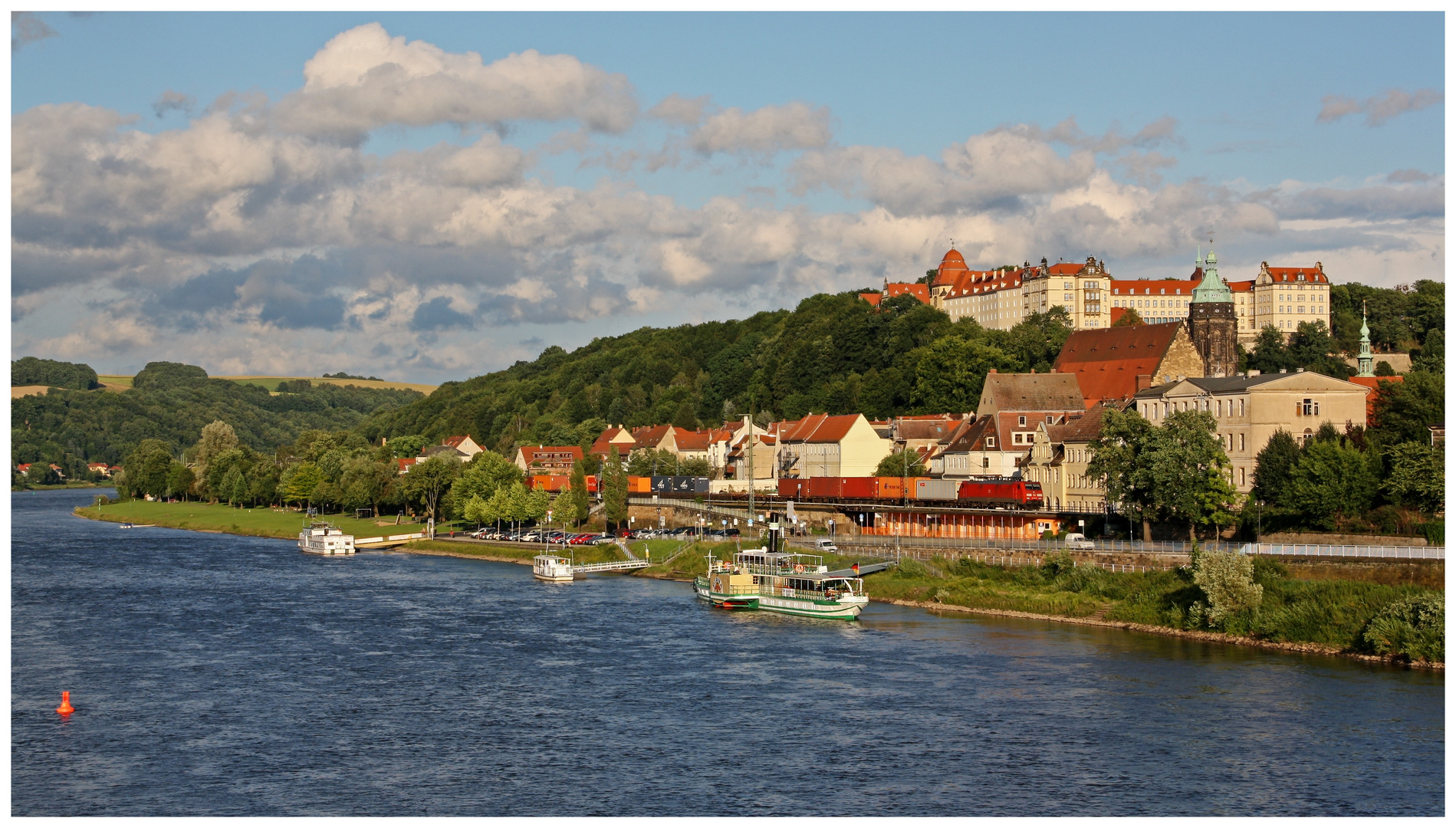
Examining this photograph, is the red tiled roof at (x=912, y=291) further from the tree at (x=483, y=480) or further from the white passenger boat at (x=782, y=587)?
the white passenger boat at (x=782, y=587)

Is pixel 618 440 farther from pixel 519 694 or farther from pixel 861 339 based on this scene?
pixel 519 694

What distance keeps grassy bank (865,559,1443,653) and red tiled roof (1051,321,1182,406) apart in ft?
164

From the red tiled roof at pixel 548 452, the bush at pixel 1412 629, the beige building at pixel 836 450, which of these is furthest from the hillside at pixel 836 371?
the bush at pixel 1412 629

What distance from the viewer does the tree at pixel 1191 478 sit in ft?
214

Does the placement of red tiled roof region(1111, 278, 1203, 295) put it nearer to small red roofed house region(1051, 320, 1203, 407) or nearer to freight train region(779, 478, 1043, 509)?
small red roofed house region(1051, 320, 1203, 407)

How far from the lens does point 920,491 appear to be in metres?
88.7

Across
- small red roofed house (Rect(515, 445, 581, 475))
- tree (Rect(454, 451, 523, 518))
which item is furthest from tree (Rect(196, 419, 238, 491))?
tree (Rect(454, 451, 523, 518))

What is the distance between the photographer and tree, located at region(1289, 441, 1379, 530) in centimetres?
6200

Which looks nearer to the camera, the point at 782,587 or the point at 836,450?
the point at 782,587

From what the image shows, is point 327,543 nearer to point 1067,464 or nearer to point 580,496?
point 580,496

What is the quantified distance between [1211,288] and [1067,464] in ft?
160

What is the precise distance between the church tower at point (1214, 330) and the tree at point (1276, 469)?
54.8 m

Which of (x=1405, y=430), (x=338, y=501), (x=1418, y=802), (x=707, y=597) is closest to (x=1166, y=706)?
(x=1418, y=802)

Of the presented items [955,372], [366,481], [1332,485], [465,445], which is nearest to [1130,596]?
[1332,485]
